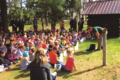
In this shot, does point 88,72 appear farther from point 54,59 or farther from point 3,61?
point 3,61

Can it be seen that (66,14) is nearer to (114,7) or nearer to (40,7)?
(40,7)

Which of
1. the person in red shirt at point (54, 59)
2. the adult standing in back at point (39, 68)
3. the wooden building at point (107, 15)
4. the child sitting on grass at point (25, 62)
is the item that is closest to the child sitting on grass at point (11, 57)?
the child sitting on grass at point (25, 62)

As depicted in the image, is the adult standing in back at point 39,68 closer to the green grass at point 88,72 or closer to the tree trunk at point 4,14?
the green grass at point 88,72

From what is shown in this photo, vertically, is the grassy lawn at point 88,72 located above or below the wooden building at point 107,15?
below

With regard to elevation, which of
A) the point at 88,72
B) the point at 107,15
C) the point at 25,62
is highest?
the point at 107,15

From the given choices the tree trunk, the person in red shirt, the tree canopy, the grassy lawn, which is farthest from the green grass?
the tree canopy

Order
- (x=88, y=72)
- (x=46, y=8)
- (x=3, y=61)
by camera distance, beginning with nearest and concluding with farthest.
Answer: (x=88, y=72) → (x=3, y=61) → (x=46, y=8)

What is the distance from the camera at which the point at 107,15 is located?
523 inches

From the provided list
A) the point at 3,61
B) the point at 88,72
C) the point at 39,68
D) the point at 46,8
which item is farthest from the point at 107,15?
the point at 39,68

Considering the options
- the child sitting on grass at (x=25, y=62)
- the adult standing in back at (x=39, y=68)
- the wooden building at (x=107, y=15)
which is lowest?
the child sitting on grass at (x=25, y=62)

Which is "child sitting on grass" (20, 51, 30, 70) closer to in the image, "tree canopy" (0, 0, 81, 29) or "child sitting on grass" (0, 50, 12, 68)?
"child sitting on grass" (0, 50, 12, 68)

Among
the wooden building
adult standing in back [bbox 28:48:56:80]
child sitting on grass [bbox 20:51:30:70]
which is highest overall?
the wooden building

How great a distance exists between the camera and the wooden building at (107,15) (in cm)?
1273

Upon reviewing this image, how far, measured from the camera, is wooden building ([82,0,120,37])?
501 inches
